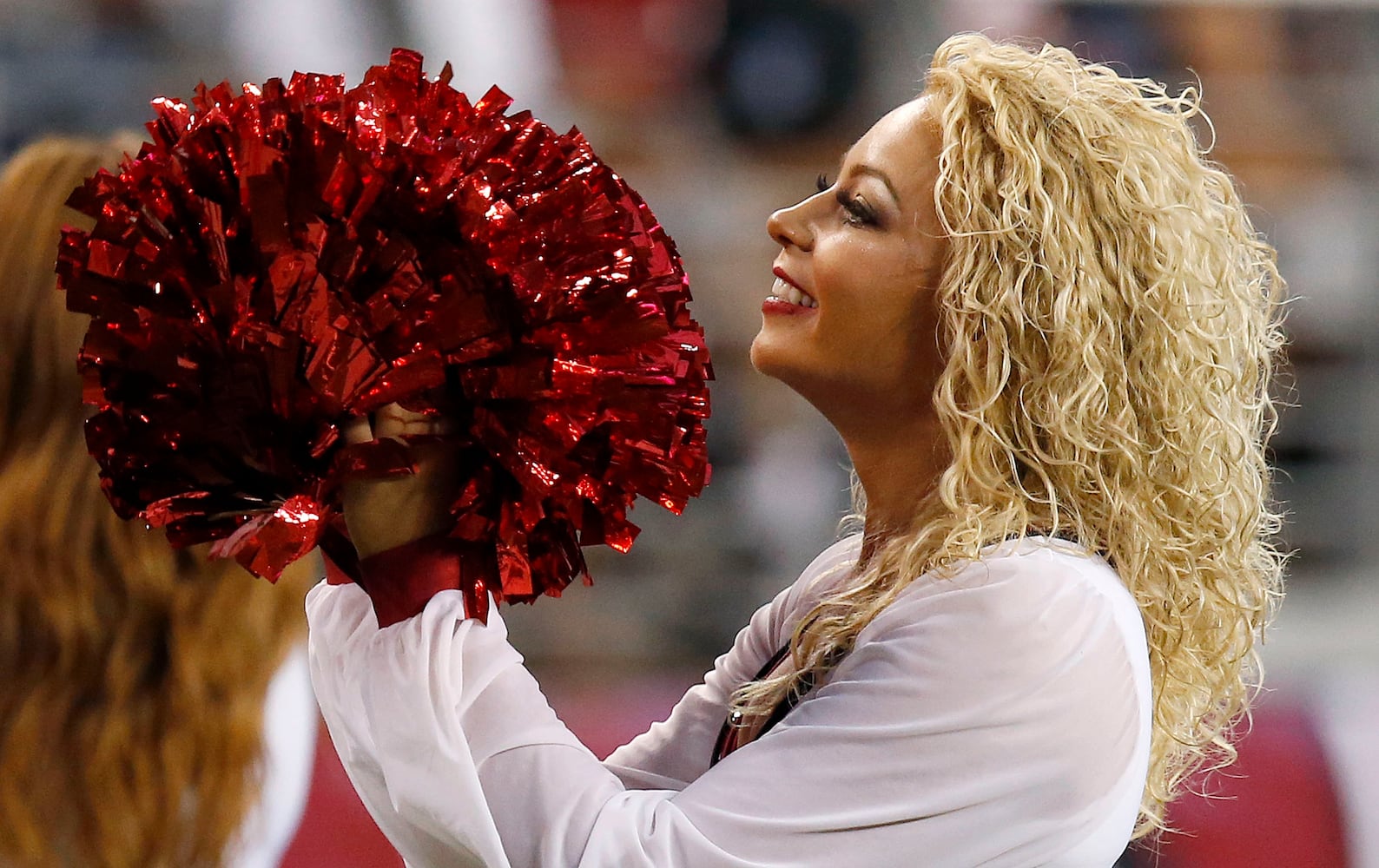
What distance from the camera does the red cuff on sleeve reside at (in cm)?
99

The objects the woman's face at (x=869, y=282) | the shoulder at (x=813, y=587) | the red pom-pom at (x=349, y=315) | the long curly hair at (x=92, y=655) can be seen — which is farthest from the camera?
the long curly hair at (x=92, y=655)

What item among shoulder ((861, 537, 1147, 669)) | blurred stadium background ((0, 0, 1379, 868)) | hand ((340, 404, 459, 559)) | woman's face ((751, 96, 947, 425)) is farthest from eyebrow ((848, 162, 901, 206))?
blurred stadium background ((0, 0, 1379, 868))

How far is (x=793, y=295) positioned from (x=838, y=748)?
0.37m

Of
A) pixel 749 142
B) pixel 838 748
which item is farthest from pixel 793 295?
pixel 749 142

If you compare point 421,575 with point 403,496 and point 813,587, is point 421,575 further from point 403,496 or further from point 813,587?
point 813,587

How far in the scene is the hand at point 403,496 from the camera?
0.95 metres

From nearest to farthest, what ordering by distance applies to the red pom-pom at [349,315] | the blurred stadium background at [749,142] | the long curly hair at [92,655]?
the red pom-pom at [349,315] → the long curly hair at [92,655] → the blurred stadium background at [749,142]

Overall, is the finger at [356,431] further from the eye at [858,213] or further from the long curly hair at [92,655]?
the long curly hair at [92,655]

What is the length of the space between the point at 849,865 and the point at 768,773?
3.1 inches

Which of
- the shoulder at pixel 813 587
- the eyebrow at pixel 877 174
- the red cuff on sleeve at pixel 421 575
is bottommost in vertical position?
the shoulder at pixel 813 587

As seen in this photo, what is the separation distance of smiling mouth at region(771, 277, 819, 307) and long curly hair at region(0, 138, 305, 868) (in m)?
0.65

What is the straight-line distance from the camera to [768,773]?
3.39 ft

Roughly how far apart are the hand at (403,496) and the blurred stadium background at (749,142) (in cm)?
180

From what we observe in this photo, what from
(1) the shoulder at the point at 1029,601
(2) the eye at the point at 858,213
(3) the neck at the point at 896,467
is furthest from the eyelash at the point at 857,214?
(1) the shoulder at the point at 1029,601
